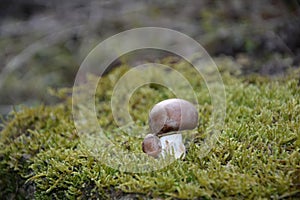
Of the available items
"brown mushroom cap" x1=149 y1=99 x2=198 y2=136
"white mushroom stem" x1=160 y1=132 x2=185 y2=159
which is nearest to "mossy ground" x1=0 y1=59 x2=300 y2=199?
"white mushroom stem" x1=160 y1=132 x2=185 y2=159

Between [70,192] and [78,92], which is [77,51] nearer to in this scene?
[78,92]

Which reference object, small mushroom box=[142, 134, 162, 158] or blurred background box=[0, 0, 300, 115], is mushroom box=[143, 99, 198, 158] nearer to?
small mushroom box=[142, 134, 162, 158]

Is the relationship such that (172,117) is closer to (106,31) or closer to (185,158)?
(185,158)

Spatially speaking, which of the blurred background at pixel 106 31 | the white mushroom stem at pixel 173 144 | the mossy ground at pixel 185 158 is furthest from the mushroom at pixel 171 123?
the blurred background at pixel 106 31

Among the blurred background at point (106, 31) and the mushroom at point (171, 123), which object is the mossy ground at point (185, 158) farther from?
the blurred background at point (106, 31)

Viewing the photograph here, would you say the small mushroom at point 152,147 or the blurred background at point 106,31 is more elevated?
the blurred background at point 106,31

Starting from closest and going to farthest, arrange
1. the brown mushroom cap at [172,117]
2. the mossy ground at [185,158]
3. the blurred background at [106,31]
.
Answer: the mossy ground at [185,158] < the brown mushroom cap at [172,117] < the blurred background at [106,31]

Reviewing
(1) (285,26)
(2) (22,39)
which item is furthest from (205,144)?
(2) (22,39)
